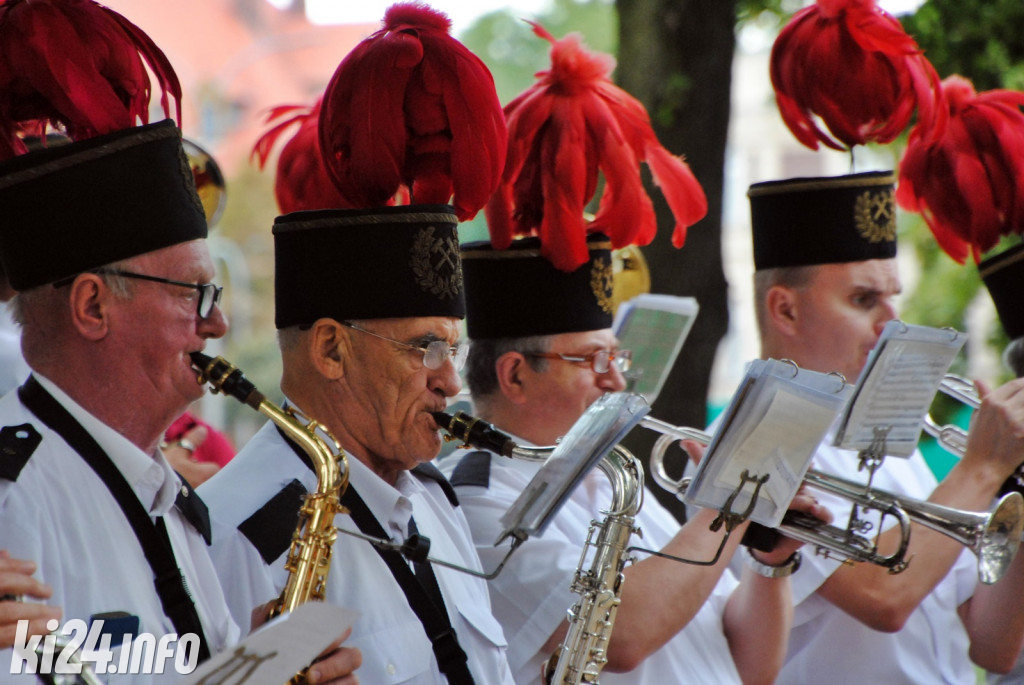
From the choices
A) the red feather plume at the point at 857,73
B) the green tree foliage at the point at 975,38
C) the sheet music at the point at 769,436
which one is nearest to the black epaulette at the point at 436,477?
the sheet music at the point at 769,436

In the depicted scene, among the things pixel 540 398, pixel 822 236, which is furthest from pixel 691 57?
pixel 540 398

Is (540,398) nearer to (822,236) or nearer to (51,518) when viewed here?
(822,236)

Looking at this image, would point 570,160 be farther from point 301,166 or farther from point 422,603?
point 422,603

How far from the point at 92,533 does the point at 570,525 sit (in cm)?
178

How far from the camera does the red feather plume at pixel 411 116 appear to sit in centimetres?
328

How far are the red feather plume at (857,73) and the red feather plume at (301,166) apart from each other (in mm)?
1859

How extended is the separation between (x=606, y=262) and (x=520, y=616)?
1253mm

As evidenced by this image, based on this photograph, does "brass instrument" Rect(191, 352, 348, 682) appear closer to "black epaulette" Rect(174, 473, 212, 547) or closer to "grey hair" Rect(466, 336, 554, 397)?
"black epaulette" Rect(174, 473, 212, 547)

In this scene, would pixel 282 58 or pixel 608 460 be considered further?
pixel 282 58

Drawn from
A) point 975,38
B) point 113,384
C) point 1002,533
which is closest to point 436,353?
point 113,384

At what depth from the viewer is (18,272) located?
2.63m

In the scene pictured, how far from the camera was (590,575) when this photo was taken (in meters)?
3.36

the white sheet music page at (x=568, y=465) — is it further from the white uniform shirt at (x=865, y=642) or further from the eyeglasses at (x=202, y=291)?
the white uniform shirt at (x=865, y=642)

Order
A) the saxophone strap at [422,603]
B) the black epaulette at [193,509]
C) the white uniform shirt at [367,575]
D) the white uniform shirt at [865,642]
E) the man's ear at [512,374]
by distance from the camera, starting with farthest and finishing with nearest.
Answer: the white uniform shirt at [865,642]
the man's ear at [512,374]
the saxophone strap at [422,603]
the white uniform shirt at [367,575]
the black epaulette at [193,509]
